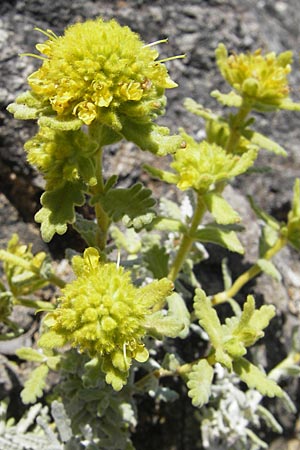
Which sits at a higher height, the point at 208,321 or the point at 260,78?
the point at 260,78

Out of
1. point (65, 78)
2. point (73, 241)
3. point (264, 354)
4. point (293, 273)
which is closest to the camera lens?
point (65, 78)

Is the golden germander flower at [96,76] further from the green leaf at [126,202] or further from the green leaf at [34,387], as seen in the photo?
the green leaf at [34,387]

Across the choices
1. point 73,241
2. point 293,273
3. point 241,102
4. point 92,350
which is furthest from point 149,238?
point 293,273

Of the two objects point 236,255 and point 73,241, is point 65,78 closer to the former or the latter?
point 73,241

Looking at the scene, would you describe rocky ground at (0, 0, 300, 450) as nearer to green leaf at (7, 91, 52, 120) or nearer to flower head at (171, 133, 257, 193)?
flower head at (171, 133, 257, 193)

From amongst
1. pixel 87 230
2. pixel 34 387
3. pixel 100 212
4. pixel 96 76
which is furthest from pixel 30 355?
pixel 96 76

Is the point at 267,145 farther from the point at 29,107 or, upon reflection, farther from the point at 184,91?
the point at 29,107

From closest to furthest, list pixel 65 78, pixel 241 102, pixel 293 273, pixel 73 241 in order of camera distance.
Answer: pixel 65 78 → pixel 241 102 → pixel 73 241 → pixel 293 273
